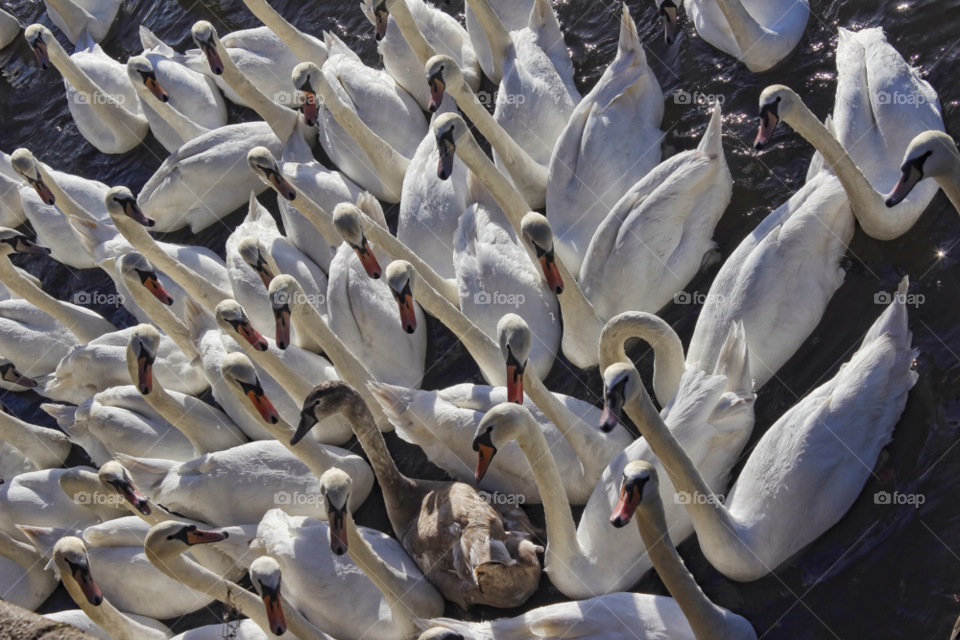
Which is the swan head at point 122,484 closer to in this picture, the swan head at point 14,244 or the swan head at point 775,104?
the swan head at point 14,244

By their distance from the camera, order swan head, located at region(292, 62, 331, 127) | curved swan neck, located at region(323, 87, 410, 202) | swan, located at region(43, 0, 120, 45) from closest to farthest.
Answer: curved swan neck, located at region(323, 87, 410, 202), swan head, located at region(292, 62, 331, 127), swan, located at region(43, 0, 120, 45)

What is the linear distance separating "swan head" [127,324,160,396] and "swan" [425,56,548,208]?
10.3 feet

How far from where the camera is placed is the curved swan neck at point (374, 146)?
9914 mm

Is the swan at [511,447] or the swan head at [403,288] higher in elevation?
the swan head at [403,288]

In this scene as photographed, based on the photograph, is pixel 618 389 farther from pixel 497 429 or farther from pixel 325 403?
pixel 325 403

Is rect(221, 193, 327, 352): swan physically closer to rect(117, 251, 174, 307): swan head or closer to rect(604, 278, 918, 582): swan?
rect(117, 251, 174, 307): swan head

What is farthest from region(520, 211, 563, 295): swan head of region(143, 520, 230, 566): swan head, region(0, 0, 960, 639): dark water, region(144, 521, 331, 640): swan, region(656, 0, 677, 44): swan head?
region(143, 520, 230, 566): swan head

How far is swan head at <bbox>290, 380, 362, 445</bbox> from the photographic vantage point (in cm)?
769

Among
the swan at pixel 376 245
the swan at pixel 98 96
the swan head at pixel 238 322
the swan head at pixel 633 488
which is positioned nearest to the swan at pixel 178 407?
the swan head at pixel 238 322

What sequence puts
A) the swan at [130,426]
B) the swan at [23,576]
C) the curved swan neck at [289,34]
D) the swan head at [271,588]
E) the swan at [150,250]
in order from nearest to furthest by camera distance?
the swan head at [271,588], the swan at [23,576], the swan at [130,426], the swan at [150,250], the curved swan neck at [289,34]

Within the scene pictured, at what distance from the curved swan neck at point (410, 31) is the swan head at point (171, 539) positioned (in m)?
5.47

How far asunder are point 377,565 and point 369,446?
0.94 m

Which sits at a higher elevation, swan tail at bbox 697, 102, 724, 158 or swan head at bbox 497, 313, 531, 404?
swan tail at bbox 697, 102, 724, 158

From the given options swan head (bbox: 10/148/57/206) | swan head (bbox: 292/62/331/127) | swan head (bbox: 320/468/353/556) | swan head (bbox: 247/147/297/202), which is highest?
swan head (bbox: 292/62/331/127)
